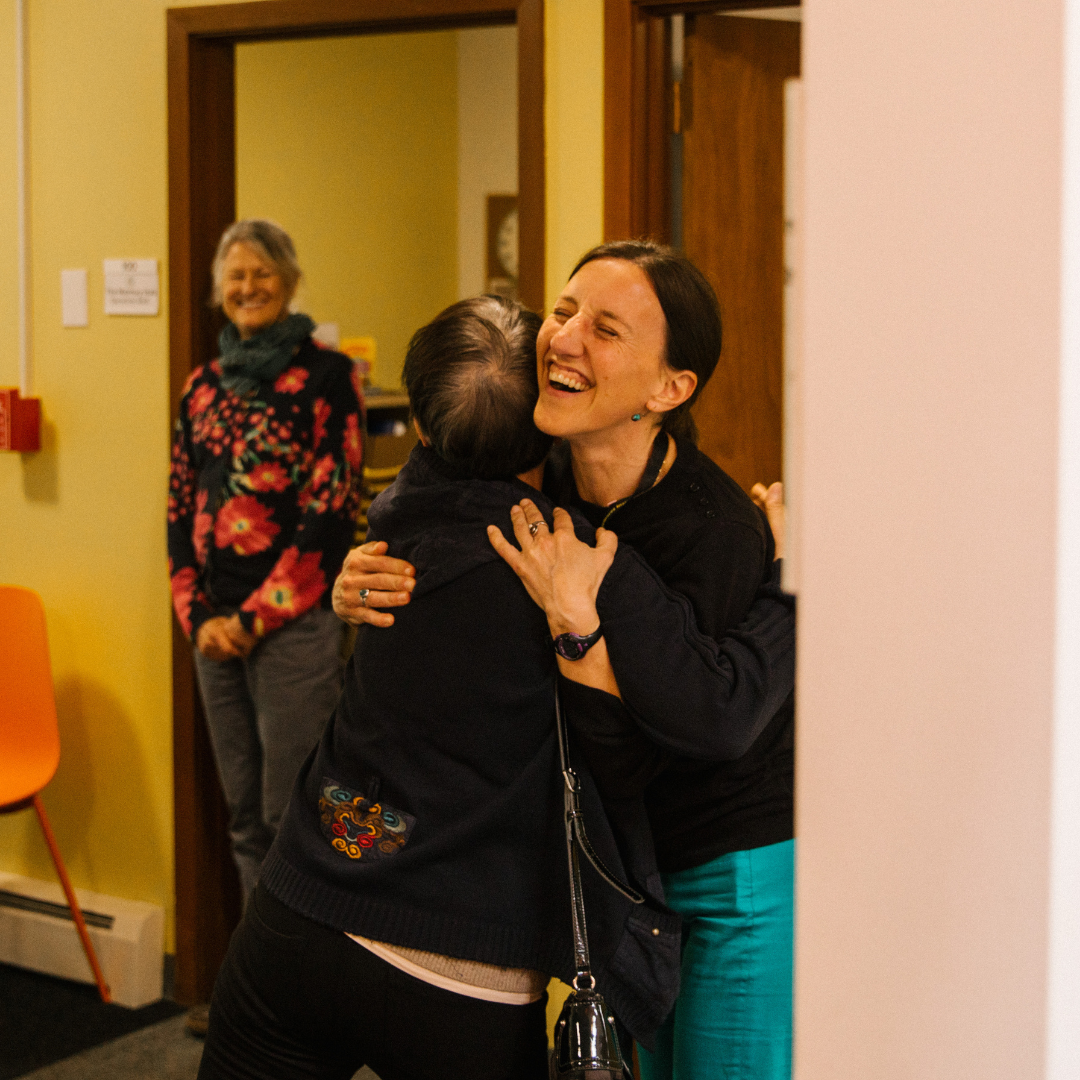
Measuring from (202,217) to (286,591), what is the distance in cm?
92

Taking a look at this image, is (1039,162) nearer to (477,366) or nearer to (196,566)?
(477,366)

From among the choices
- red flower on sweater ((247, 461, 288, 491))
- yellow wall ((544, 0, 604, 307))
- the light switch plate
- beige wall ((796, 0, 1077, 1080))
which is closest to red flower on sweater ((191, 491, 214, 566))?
red flower on sweater ((247, 461, 288, 491))

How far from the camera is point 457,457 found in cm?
117

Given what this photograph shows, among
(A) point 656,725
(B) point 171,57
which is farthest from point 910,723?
(B) point 171,57

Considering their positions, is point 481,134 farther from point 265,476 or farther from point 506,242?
point 265,476

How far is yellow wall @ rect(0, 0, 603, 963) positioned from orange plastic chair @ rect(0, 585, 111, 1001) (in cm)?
16

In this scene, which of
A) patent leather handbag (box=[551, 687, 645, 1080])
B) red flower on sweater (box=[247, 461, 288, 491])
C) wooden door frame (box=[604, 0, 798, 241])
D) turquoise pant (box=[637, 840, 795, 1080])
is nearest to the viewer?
patent leather handbag (box=[551, 687, 645, 1080])

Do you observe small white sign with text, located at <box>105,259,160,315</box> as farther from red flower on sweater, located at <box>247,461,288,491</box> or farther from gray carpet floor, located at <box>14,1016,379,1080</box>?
gray carpet floor, located at <box>14,1016,379,1080</box>

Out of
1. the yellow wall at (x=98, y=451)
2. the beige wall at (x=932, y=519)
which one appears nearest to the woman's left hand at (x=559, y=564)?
the beige wall at (x=932, y=519)

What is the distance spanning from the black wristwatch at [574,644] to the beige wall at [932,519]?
568mm

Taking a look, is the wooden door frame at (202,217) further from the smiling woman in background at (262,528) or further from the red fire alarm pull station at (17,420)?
the red fire alarm pull station at (17,420)

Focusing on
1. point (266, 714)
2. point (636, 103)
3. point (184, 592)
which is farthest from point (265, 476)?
point (636, 103)

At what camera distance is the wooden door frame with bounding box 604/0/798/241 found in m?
2.38

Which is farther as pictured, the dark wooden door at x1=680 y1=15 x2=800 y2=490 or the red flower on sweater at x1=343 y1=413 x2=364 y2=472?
the red flower on sweater at x1=343 y1=413 x2=364 y2=472
